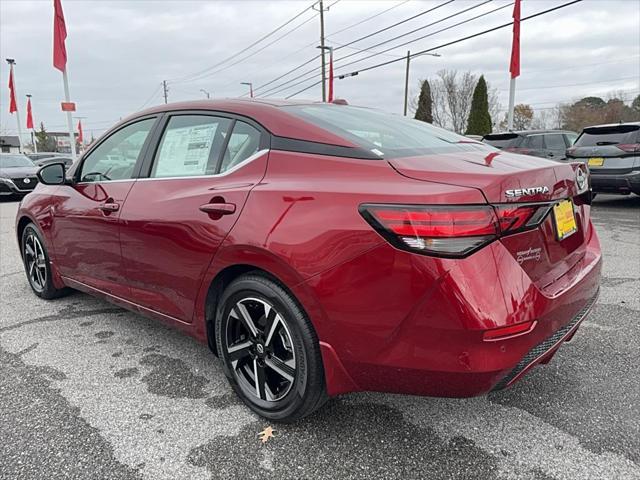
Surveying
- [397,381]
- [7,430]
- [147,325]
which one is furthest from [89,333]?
[397,381]

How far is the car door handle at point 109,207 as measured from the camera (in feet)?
9.68

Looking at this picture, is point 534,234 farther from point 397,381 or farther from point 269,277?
point 269,277

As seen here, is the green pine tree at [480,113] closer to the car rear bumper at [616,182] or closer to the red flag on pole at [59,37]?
the red flag on pole at [59,37]

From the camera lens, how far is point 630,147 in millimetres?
8141

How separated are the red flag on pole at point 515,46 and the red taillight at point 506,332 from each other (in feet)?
49.7

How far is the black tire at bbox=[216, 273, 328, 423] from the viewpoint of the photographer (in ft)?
6.72

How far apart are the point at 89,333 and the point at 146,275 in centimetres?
98

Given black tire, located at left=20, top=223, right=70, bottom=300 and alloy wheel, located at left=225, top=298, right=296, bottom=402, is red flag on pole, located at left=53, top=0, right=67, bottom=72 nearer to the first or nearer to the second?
black tire, located at left=20, top=223, right=70, bottom=300

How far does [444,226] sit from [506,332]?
43 cm

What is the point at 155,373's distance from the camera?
9.17 ft

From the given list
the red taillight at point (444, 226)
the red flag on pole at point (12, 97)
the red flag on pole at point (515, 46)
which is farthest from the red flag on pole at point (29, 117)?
the red taillight at point (444, 226)

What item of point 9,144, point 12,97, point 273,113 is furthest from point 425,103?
point 9,144

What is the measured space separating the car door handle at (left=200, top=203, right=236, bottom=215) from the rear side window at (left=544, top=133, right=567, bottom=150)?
10091mm

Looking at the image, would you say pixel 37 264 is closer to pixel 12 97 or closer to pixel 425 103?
pixel 12 97
